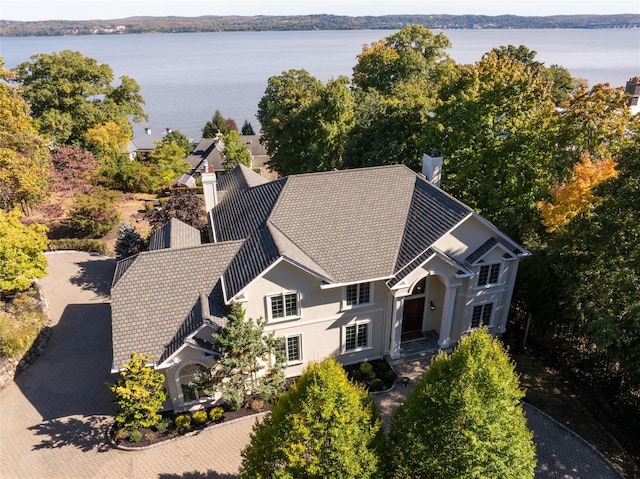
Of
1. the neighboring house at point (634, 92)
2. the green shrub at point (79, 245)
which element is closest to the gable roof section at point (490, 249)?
the green shrub at point (79, 245)

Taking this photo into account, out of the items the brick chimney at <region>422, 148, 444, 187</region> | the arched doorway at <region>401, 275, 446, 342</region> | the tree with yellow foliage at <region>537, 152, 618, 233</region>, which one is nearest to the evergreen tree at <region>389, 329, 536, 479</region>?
the arched doorway at <region>401, 275, 446, 342</region>

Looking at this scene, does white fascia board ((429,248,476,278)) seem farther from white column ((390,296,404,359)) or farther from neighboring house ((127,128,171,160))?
neighboring house ((127,128,171,160))

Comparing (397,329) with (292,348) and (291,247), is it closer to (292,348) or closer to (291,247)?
(292,348)

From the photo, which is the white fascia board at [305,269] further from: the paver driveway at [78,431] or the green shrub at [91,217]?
the green shrub at [91,217]

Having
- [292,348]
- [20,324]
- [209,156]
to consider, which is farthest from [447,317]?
[209,156]

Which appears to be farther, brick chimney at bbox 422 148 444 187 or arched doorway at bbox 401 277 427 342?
brick chimney at bbox 422 148 444 187

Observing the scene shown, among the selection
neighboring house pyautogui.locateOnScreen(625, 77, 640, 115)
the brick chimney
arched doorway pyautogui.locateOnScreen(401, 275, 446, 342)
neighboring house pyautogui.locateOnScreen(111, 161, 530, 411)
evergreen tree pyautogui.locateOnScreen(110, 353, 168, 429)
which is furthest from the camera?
neighboring house pyautogui.locateOnScreen(625, 77, 640, 115)
